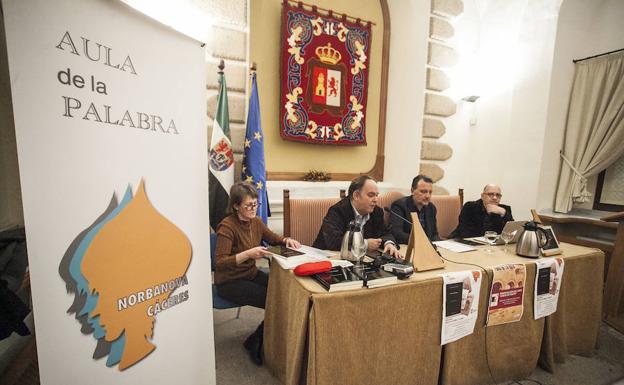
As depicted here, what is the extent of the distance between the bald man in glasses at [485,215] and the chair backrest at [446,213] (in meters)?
0.23

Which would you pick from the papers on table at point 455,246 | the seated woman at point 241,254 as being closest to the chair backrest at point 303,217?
the seated woman at point 241,254

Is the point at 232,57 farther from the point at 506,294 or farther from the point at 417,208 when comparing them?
the point at 506,294

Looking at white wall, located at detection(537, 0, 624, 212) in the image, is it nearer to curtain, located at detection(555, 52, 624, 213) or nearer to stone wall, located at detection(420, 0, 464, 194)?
curtain, located at detection(555, 52, 624, 213)

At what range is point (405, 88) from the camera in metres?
3.47

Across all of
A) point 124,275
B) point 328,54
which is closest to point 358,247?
point 124,275

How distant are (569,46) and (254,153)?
11.5 feet

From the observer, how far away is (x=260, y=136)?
8.29ft

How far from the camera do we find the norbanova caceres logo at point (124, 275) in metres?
0.91

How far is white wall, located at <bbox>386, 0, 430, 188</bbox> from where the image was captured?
3324 mm

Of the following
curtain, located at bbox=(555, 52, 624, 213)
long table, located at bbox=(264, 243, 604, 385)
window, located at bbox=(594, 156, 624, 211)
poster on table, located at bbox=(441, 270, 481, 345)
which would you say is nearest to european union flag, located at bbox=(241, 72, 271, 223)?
long table, located at bbox=(264, 243, 604, 385)

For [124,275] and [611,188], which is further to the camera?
[611,188]

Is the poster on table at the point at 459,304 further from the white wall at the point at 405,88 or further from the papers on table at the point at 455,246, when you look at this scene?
the white wall at the point at 405,88

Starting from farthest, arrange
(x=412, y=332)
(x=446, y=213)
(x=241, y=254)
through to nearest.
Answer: (x=446, y=213)
(x=241, y=254)
(x=412, y=332)

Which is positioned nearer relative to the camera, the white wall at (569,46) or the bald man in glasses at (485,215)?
the bald man in glasses at (485,215)
